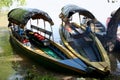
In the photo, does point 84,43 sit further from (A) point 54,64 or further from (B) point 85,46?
(A) point 54,64

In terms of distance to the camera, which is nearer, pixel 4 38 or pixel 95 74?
pixel 95 74

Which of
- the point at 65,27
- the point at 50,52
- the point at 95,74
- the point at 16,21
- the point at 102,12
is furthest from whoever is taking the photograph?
the point at 102,12

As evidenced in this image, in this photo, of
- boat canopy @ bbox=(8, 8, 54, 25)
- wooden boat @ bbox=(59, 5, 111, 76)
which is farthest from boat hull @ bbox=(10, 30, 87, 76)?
boat canopy @ bbox=(8, 8, 54, 25)

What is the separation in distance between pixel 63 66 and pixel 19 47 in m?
5.79

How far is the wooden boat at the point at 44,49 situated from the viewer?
16750 mm

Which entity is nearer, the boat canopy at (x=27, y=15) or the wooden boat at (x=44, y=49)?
the wooden boat at (x=44, y=49)

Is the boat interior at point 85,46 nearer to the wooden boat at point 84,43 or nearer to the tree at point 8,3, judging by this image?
the wooden boat at point 84,43

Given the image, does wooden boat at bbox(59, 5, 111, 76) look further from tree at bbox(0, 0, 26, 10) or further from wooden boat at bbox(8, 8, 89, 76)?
tree at bbox(0, 0, 26, 10)

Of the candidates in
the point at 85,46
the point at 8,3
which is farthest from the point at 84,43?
the point at 8,3

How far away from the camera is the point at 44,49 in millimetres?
20719

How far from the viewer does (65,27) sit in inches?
942

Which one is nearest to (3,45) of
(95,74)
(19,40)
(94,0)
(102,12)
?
(19,40)

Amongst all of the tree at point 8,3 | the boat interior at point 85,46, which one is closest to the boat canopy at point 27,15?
the boat interior at point 85,46

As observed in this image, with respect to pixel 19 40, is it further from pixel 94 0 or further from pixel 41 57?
pixel 94 0
